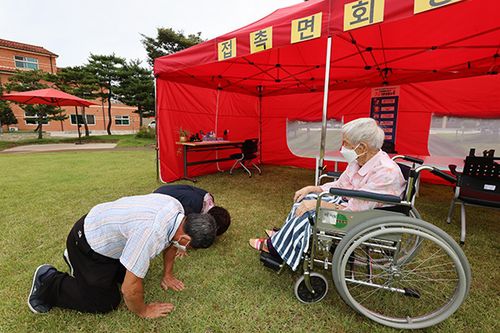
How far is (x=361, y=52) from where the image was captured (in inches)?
125

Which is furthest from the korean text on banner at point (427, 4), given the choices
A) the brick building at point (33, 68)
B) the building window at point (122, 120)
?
the building window at point (122, 120)

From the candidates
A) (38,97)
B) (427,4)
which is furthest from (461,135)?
(38,97)

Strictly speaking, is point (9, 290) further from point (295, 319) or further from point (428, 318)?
point (428, 318)

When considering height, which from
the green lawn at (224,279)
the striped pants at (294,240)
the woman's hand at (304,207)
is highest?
the woman's hand at (304,207)

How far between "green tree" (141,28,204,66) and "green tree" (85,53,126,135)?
1810 mm

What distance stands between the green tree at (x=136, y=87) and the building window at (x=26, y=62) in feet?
33.2

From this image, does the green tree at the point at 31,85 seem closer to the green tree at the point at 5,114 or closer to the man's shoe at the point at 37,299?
the green tree at the point at 5,114

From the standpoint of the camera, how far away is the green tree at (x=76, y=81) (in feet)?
43.0

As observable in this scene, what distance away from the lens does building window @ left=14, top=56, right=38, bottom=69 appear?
58.7 feet

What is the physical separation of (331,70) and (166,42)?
14.0m

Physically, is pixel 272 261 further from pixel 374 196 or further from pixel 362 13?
pixel 362 13

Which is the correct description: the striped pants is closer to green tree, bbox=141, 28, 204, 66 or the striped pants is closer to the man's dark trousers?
the man's dark trousers

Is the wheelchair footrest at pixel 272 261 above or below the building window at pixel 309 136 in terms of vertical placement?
below

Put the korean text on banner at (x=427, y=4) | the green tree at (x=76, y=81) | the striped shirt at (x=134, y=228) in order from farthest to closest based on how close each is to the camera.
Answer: the green tree at (x=76, y=81), the korean text on banner at (x=427, y=4), the striped shirt at (x=134, y=228)
